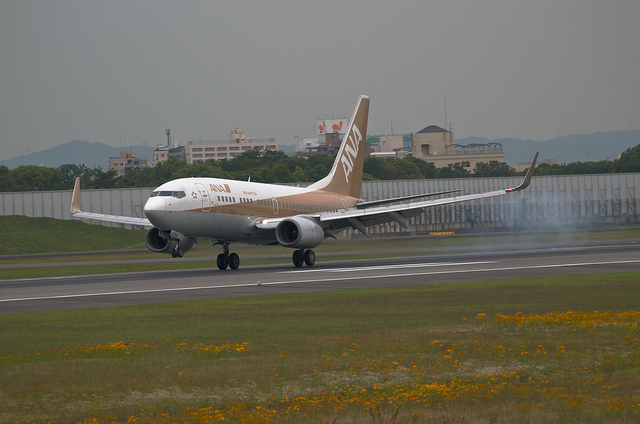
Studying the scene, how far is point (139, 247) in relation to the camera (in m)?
79.9

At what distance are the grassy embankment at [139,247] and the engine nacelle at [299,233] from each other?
17.7 ft

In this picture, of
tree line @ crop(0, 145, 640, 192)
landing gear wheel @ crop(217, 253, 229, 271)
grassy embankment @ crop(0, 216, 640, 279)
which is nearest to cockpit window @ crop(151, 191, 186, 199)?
landing gear wheel @ crop(217, 253, 229, 271)

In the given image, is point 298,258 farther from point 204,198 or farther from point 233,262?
point 204,198

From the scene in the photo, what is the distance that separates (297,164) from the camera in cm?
18600

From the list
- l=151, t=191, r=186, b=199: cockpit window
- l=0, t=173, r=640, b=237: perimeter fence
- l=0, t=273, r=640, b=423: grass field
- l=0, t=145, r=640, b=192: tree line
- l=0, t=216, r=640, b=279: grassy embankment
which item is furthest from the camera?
l=0, t=145, r=640, b=192: tree line

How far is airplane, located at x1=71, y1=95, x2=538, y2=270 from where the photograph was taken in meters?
41.2

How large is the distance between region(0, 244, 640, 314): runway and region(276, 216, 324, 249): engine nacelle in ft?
4.91

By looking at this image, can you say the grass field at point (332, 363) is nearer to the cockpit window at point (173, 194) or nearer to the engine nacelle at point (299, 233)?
the cockpit window at point (173, 194)

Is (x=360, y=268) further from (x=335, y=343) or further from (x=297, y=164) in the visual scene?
(x=297, y=164)

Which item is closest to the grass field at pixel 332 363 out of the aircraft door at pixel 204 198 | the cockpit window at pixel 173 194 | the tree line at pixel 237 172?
the cockpit window at pixel 173 194

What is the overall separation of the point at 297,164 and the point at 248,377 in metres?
173

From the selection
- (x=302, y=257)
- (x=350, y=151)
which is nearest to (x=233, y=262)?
(x=302, y=257)

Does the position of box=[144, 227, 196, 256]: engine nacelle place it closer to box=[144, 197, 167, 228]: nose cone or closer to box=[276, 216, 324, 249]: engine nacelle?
box=[144, 197, 167, 228]: nose cone

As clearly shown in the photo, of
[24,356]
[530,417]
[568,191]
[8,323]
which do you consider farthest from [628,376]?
[568,191]
